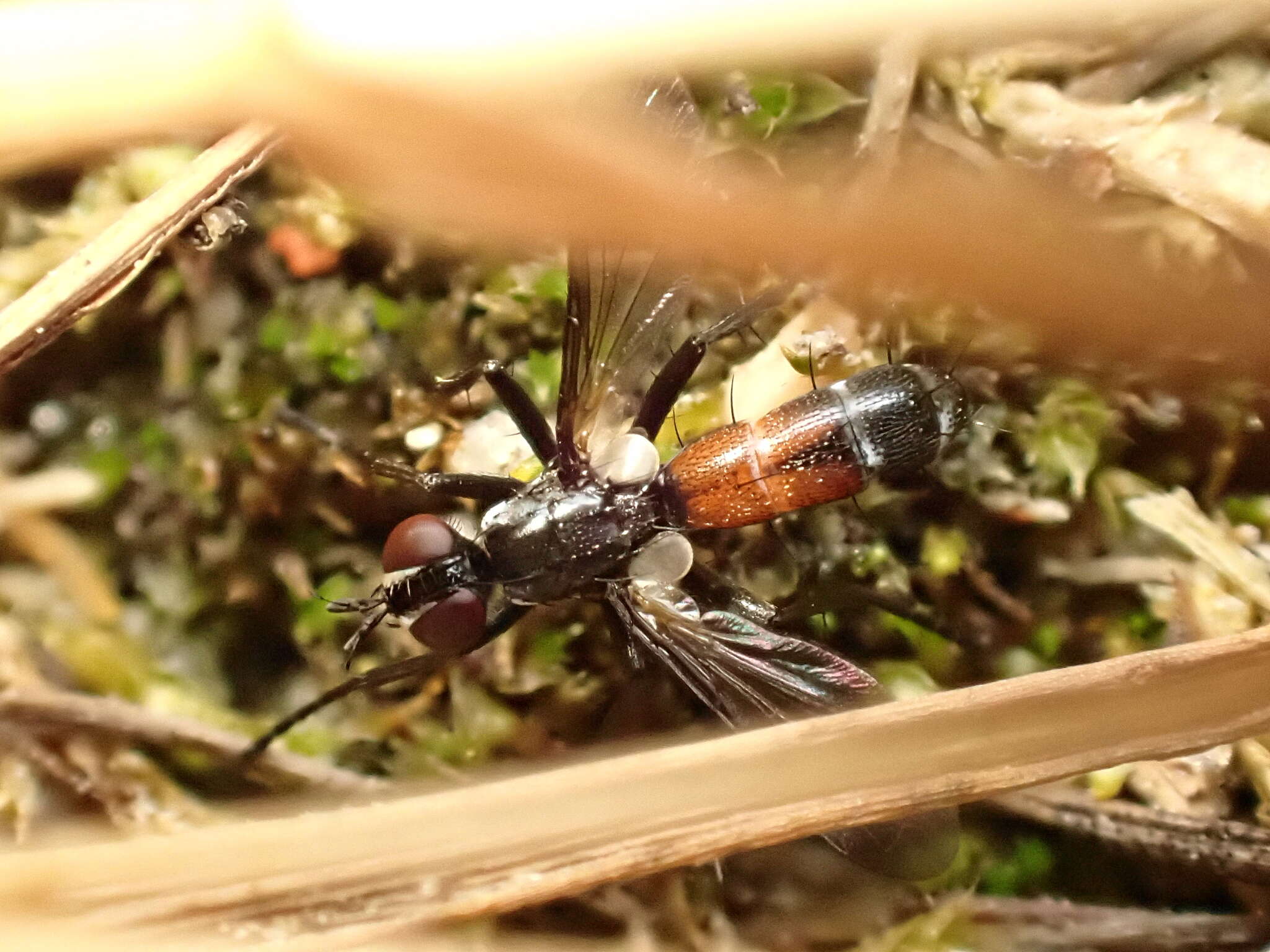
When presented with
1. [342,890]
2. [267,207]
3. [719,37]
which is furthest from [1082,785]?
[267,207]

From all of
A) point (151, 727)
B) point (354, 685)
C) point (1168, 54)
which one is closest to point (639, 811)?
point (354, 685)

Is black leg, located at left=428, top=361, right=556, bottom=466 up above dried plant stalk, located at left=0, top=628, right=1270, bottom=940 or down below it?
above

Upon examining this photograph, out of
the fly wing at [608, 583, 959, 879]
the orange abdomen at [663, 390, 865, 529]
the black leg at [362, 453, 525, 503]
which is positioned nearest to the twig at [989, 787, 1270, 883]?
the fly wing at [608, 583, 959, 879]

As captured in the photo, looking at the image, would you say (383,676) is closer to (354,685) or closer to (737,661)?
(354,685)

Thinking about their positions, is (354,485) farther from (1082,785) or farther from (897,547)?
(1082,785)

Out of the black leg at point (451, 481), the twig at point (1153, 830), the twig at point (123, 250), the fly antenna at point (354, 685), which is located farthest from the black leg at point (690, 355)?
the twig at point (1153, 830)

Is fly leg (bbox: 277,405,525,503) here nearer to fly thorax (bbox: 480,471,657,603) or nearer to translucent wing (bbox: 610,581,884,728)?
fly thorax (bbox: 480,471,657,603)

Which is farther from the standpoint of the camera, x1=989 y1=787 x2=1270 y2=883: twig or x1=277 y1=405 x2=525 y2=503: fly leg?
x1=277 y1=405 x2=525 y2=503: fly leg
